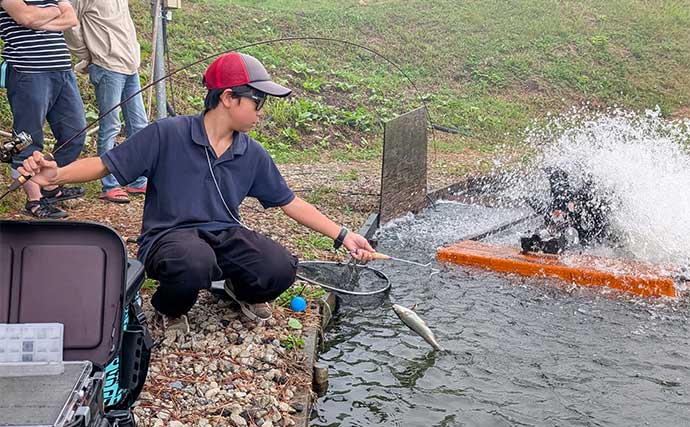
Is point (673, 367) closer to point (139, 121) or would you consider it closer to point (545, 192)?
point (545, 192)

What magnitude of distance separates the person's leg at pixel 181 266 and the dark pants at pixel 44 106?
2152 millimetres

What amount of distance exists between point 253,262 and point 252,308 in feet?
1.73

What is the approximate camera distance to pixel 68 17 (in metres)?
5.66

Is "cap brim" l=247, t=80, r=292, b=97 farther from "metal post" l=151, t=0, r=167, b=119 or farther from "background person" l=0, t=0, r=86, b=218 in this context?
"metal post" l=151, t=0, r=167, b=119

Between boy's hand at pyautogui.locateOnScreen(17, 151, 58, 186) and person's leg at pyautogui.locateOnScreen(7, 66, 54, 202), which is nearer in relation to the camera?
boy's hand at pyautogui.locateOnScreen(17, 151, 58, 186)

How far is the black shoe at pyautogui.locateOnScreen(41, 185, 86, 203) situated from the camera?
633 cm

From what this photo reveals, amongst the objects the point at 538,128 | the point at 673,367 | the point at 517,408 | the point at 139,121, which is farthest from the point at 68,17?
the point at 538,128

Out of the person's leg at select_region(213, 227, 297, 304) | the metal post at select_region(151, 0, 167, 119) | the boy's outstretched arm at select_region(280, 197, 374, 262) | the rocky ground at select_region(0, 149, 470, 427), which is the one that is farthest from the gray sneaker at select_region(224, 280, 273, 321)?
the metal post at select_region(151, 0, 167, 119)

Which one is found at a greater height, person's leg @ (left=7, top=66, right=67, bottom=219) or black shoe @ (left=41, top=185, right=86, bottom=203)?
person's leg @ (left=7, top=66, right=67, bottom=219)

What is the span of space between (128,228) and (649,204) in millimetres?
5148

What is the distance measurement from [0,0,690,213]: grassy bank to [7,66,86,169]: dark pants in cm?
402

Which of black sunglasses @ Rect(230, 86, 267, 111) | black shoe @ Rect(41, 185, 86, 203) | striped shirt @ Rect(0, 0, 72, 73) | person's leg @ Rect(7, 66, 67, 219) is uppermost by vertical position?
black sunglasses @ Rect(230, 86, 267, 111)

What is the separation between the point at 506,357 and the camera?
507 cm

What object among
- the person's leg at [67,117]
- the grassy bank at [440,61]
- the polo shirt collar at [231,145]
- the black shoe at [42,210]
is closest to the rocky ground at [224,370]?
the black shoe at [42,210]
